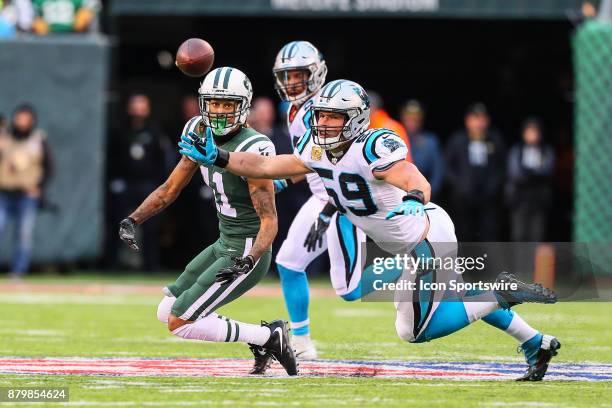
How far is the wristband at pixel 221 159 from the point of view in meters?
6.61

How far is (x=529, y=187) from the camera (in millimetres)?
13984

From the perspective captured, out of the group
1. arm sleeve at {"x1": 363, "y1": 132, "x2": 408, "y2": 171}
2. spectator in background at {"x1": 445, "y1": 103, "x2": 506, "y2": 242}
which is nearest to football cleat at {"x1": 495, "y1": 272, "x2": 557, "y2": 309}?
arm sleeve at {"x1": 363, "y1": 132, "x2": 408, "y2": 171}

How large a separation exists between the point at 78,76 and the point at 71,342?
249 inches

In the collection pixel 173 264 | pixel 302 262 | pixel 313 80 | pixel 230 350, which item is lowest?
pixel 173 264

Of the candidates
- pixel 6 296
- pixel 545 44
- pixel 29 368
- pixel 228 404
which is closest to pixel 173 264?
pixel 6 296

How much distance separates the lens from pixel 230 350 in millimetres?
8266

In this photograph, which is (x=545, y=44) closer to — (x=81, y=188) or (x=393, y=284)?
(x=81, y=188)

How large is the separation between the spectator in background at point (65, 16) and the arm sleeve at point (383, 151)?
8.14 meters

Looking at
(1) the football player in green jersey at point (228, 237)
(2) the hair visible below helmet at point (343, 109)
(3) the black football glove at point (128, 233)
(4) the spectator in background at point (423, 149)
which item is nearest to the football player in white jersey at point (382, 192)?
(2) the hair visible below helmet at point (343, 109)

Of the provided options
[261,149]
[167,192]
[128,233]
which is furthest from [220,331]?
[261,149]

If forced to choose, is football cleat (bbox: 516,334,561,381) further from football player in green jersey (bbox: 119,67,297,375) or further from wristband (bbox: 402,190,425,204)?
football player in green jersey (bbox: 119,67,297,375)

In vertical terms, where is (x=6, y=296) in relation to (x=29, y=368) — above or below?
below

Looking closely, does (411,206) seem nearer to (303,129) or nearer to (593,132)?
(303,129)

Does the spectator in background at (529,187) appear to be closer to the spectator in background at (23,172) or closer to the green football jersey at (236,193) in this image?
the spectator in background at (23,172)
